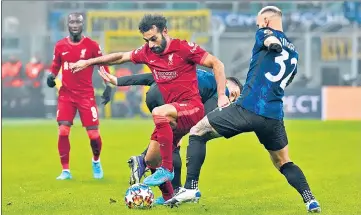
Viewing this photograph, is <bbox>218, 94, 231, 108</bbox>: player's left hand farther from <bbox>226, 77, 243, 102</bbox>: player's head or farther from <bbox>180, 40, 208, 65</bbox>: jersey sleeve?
<bbox>226, 77, 243, 102</bbox>: player's head

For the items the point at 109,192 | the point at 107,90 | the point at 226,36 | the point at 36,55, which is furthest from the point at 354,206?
the point at 226,36

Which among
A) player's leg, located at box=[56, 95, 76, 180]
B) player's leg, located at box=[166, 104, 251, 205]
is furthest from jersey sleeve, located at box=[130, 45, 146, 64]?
player's leg, located at box=[56, 95, 76, 180]

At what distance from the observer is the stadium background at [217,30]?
42250 mm

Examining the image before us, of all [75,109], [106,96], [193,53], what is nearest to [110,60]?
[193,53]

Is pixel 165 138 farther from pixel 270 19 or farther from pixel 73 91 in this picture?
pixel 73 91

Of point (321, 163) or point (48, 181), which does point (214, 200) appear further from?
point (321, 163)

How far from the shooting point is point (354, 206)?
1078cm

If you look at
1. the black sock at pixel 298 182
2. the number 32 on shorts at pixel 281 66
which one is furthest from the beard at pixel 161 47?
the black sock at pixel 298 182

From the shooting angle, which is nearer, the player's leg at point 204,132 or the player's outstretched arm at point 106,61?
the player's leg at point 204,132

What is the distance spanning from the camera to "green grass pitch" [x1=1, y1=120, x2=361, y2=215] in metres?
10.7

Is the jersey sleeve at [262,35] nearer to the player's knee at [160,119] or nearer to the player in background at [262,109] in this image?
the player in background at [262,109]

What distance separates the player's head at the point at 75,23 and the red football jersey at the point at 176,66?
3.78 m

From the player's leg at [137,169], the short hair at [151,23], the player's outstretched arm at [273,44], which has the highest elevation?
the short hair at [151,23]

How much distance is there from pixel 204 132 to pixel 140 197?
97 centimetres
